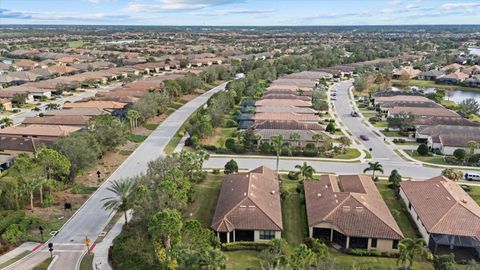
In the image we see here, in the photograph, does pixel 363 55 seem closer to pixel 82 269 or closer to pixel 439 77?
pixel 439 77

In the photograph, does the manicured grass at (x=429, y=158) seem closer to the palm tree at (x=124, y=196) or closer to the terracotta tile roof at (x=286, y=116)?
the terracotta tile roof at (x=286, y=116)

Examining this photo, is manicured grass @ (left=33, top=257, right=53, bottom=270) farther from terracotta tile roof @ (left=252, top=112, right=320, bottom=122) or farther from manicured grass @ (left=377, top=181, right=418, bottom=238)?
terracotta tile roof @ (left=252, top=112, right=320, bottom=122)

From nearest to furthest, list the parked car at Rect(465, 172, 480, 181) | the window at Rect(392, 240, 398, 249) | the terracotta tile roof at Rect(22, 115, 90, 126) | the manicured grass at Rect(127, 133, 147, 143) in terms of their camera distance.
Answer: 1. the window at Rect(392, 240, 398, 249)
2. the parked car at Rect(465, 172, 480, 181)
3. the manicured grass at Rect(127, 133, 147, 143)
4. the terracotta tile roof at Rect(22, 115, 90, 126)

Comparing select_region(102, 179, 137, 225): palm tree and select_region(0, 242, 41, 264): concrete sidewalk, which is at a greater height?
select_region(102, 179, 137, 225): palm tree

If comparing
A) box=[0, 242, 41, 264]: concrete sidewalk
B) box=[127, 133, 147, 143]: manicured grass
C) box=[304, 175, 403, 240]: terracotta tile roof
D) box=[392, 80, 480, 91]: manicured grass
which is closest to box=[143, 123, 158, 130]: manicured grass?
box=[127, 133, 147, 143]: manicured grass

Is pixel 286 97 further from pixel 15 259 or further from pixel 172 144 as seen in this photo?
pixel 15 259

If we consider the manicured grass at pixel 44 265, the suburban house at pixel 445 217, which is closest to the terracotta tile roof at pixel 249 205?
the suburban house at pixel 445 217

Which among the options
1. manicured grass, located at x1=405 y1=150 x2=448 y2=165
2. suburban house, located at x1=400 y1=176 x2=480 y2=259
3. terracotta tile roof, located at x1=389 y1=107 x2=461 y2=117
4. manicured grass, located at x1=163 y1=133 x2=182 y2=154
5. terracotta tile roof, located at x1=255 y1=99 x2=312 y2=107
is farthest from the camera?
terracotta tile roof, located at x1=255 y1=99 x2=312 y2=107

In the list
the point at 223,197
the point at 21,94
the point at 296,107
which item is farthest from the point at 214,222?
the point at 21,94
